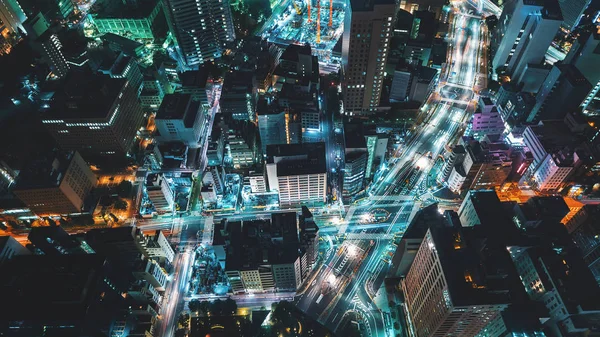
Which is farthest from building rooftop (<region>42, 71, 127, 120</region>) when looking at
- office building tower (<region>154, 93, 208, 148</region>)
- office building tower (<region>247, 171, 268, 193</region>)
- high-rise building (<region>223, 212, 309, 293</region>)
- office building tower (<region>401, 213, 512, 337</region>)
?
office building tower (<region>401, 213, 512, 337</region>)

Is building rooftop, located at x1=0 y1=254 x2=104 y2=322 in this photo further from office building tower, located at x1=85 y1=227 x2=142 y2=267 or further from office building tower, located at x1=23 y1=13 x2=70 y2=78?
office building tower, located at x1=23 y1=13 x2=70 y2=78

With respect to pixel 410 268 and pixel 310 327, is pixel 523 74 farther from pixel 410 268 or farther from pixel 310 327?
pixel 310 327

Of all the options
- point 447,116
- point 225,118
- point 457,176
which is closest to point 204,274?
point 225,118

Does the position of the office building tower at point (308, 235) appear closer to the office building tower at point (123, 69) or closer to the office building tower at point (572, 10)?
the office building tower at point (123, 69)

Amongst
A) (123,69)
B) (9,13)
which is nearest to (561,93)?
(123,69)

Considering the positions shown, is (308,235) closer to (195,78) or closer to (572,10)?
(195,78)
